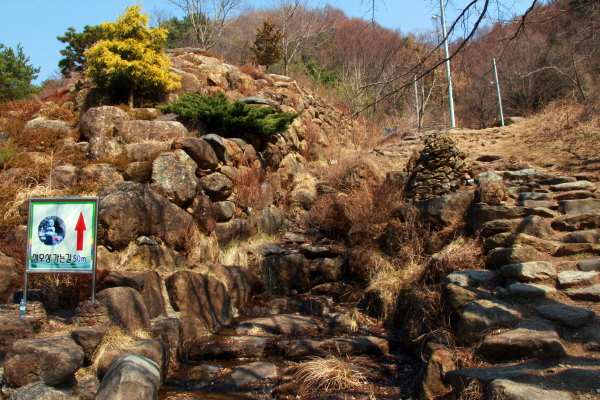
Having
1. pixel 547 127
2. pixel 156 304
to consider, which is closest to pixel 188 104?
pixel 156 304

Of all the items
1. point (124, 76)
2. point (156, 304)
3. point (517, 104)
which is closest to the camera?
point (156, 304)

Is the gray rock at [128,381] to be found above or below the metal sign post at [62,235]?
below

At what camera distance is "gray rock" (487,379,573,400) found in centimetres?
297

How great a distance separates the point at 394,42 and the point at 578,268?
39.2 feet

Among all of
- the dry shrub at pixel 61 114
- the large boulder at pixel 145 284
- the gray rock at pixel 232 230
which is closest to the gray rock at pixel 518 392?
the large boulder at pixel 145 284

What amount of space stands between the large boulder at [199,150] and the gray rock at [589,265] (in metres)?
6.46

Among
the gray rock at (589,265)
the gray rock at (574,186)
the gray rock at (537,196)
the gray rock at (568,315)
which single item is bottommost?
the gray rock at (568,315)

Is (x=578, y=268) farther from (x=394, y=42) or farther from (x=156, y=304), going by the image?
(x=394, y=42)

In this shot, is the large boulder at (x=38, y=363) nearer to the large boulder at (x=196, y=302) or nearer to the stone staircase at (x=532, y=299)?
the large boulder at (x=196, y=302)

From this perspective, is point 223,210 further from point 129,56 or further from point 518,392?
point 518,392

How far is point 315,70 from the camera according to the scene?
84.8 feet

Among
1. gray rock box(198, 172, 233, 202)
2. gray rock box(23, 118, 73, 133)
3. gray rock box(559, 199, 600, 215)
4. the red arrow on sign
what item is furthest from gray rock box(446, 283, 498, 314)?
gray rock box(23, 118, 73, 133)

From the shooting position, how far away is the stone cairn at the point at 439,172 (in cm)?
841

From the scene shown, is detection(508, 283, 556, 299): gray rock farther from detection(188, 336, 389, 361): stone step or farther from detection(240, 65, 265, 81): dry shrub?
detection(240, 65, 265, 81): dry shrub
